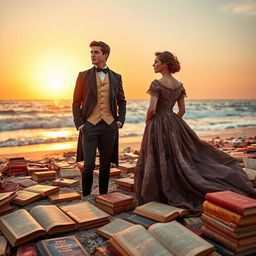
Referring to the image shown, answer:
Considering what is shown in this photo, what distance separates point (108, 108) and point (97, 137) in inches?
17.4

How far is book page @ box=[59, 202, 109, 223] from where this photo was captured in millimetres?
3451

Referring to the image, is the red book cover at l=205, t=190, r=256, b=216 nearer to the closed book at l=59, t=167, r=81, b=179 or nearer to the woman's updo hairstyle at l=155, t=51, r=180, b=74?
the woman's updo hairstyle at l=155, t=51, r=180, b=74

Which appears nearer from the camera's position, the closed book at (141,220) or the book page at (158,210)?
the closed book at (141,220)

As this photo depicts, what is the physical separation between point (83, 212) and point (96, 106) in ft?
4.85

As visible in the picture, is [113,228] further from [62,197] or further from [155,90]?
[155,90]

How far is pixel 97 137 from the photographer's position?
14.6ft

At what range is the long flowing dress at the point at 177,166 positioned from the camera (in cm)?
385

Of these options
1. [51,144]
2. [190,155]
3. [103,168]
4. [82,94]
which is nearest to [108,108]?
[82,94]

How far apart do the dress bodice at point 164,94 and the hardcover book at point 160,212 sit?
1.36 meters

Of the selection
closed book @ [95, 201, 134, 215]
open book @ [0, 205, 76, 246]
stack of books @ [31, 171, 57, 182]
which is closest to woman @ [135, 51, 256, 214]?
closed book @ [95, 201, 134, 215]

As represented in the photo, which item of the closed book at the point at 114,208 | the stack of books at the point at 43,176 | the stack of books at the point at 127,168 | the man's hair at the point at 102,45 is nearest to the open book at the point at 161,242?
the closed book at the point at 114,208

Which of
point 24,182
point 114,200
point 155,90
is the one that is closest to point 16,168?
point 24,182

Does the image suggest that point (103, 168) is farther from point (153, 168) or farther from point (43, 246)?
point (43, 246)

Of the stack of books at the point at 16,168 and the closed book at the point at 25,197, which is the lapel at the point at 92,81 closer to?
the closed book at the point at 25,197
